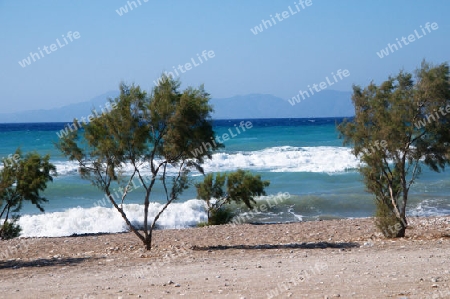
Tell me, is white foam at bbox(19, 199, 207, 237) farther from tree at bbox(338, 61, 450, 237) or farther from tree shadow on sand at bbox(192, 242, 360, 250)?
tree at bbox(338, 61, 450, 237)

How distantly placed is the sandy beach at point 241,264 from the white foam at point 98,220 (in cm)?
541

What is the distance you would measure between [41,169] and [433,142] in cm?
1522

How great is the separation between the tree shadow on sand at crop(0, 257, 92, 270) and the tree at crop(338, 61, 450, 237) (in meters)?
8.80

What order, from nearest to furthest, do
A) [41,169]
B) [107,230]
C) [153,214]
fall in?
[41,169] → [107,230] → [153,214]

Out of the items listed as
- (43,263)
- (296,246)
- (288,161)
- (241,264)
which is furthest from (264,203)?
(288,161)

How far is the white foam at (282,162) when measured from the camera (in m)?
49.4

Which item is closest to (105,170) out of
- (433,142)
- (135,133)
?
(135,133)

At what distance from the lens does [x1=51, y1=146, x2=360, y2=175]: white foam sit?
4939 centimetres

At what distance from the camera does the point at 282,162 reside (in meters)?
56.7

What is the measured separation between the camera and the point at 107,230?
2684cm

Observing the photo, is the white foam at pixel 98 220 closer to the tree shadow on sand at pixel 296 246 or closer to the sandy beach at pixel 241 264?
the sandy beach at pixel 241 264

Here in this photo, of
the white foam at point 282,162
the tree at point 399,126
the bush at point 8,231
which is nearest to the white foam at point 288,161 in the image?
the white foam at point 282,162

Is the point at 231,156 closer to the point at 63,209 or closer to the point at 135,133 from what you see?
the point at 63,209

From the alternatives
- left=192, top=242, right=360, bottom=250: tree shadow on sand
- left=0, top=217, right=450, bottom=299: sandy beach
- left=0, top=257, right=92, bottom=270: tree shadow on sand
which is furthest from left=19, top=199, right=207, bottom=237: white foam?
left=0, top=257, right=92, bottom=270: tree shadow on sand
